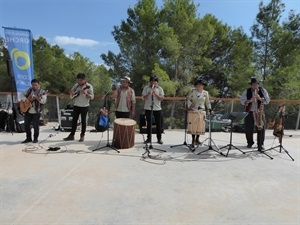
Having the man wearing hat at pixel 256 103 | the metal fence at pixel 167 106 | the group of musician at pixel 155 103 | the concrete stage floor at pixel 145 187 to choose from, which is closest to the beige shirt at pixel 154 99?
the group of musician at pixel 155 103

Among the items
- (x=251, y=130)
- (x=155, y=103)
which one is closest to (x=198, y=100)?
(x=155, y=103)

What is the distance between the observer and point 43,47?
105 feet

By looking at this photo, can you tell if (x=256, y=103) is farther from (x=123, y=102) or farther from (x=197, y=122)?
(x=123, y=102)

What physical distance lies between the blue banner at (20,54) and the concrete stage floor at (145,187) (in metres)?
2.99

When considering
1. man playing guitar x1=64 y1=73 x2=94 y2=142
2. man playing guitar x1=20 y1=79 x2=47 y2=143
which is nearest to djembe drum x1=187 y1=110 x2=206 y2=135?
man playing guitar x1=64 y1=73 x2=94 y2=142

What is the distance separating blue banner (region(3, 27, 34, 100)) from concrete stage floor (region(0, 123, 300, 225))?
9.82 ft

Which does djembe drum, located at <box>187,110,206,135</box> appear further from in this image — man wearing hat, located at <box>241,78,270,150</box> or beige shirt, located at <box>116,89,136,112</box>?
beige shirt, located at <box>116,89,136,112</box>

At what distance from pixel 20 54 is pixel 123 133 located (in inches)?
178

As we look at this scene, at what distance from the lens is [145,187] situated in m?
4.03

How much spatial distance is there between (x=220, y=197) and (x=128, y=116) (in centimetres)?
357

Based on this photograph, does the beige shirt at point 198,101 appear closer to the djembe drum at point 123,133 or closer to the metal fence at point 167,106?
the djembe drum at point 123,133

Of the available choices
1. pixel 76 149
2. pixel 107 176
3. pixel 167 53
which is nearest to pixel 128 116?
pixel 76 149

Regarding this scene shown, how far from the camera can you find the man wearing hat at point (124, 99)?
6.76 meters

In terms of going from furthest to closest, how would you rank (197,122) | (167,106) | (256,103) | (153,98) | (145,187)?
(167,106) < (153,98) < (256,103) < (197,122) < (145,187)
